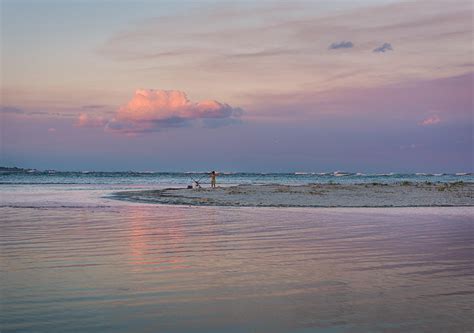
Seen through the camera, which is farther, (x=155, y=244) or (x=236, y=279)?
(x=155, y=244)

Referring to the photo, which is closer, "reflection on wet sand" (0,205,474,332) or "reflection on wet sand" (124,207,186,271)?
"reflection on wet sand" (0,205,474,332)

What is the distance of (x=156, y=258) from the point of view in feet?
35.1

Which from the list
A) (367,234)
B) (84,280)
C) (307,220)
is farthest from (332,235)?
(84,280)

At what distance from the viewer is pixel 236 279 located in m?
8.58

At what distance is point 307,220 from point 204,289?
38.7 feet

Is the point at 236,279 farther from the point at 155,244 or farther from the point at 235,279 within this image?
the point at 155,244

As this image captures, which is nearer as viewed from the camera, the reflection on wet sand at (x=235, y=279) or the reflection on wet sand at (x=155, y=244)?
the reflection on wet sand at (x=235, y=279)

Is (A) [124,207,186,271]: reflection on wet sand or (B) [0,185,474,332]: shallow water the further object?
(A) [124,207,186,271]: reflection on wet sand

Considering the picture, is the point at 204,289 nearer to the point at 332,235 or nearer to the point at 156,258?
the point at 156,258

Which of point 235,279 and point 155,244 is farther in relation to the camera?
point 155,244

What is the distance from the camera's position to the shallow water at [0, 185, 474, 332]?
624 cm

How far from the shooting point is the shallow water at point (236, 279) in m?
6.24

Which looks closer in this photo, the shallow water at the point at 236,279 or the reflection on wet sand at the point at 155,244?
the shallow water at the point at 236,279

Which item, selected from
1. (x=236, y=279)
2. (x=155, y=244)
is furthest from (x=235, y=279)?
(x=155, y=244)
